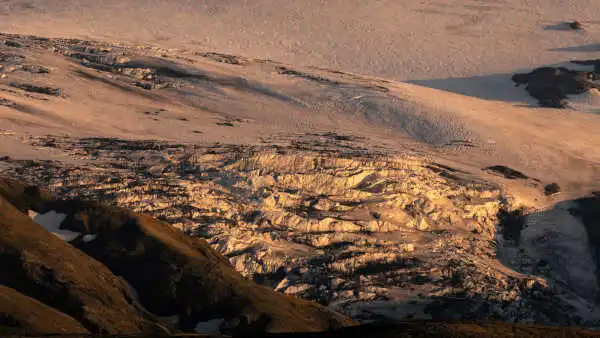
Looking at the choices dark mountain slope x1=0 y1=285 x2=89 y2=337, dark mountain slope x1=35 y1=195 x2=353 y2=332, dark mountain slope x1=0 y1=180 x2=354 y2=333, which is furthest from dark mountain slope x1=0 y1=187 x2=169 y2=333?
dark mountain slope x1=35 y1=195 x2=353 y2=332

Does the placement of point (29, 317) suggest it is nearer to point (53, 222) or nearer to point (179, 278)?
point (179, 278)

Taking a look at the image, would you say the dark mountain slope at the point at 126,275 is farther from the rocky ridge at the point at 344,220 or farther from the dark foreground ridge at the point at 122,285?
the rocky ridge at the point at 344,220

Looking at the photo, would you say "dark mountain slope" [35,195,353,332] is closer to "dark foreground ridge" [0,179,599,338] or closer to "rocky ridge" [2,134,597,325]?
"dark foreground ridge" [0,179,599,338]

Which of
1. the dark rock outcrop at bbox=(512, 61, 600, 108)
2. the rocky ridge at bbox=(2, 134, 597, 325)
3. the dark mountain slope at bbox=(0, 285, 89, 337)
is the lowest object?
the rocky ridge at bbox=(2, 134, 597, 325)

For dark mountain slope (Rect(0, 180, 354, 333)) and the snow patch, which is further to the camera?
the snow patch

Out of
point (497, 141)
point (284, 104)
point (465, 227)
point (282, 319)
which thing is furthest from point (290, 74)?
point (282, 319)

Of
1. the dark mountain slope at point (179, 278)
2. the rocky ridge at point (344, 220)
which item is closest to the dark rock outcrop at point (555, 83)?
the rocky ridge at point (344, 220)

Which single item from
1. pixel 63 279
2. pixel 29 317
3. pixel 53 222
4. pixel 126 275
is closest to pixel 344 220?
pixel 126 275

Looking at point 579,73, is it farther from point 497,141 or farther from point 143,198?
point 143,198
